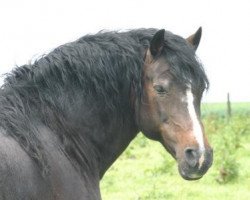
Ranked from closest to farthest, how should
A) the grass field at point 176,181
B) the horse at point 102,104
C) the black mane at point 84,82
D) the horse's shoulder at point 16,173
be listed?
the horse's shoulder at point 16,173, the horse at point 102,104, the black mane at point 84,82, the grass field at point 176,181

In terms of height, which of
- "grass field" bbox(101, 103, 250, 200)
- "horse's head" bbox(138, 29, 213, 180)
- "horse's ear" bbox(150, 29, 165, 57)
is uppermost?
"horse's ear" bbox(150, 29, 165, 57)

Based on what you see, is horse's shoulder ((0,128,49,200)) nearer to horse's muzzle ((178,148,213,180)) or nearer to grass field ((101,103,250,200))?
horse's muzzle ((178,148,213,180))

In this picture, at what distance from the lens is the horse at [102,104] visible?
3.84 metres

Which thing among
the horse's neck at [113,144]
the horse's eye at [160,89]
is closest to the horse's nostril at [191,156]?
the horse's eye at [160,89]

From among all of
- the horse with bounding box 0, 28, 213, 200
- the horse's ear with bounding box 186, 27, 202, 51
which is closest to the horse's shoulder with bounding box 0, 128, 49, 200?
the horse with bounding box 0, 28, 213, 200

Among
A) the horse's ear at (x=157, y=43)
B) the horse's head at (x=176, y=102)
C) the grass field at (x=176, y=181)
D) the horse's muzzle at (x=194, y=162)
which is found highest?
the horse's ear at (x=157, y=43)

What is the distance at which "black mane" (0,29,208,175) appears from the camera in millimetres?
3977

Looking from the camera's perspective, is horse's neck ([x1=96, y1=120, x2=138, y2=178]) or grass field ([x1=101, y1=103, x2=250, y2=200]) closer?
horse's neck ([x1=96, y1=120, x2=138, y2=178])

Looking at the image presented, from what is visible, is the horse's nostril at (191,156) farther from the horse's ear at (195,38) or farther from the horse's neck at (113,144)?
the horse's ear at (195,38)

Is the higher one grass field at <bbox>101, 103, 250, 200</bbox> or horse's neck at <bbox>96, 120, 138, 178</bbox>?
horse's neck at <bbox>96, 120, 138, 178</bbox>

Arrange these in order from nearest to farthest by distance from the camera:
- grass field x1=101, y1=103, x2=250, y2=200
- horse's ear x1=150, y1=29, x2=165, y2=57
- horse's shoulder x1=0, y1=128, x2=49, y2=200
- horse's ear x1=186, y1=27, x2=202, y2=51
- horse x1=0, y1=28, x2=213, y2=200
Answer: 1. horse's shoulder x1=0, y1=128, x2=49, y2=200
2. horse x1=0, y1=28, x2=213, y2=200
3. horse's ear x1=150, y1=29, x2=165, y2=57
4. horse's ear x1=186, y1=27, x2=202, y2=51
5. grass field x1=101, y1=103, x2=250, y2=200

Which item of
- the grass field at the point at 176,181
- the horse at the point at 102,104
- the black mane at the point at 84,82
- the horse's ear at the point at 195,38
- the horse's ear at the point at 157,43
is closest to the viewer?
the horse at the point at 102,104

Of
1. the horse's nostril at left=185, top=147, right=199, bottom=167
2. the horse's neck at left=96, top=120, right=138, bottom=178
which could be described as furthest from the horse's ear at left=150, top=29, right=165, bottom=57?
the horse's nostril at left=185, top=147, right=199, bottom=167

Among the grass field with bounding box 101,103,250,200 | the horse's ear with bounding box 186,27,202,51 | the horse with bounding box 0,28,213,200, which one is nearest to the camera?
the horse with bounding box 0,28,213,200
